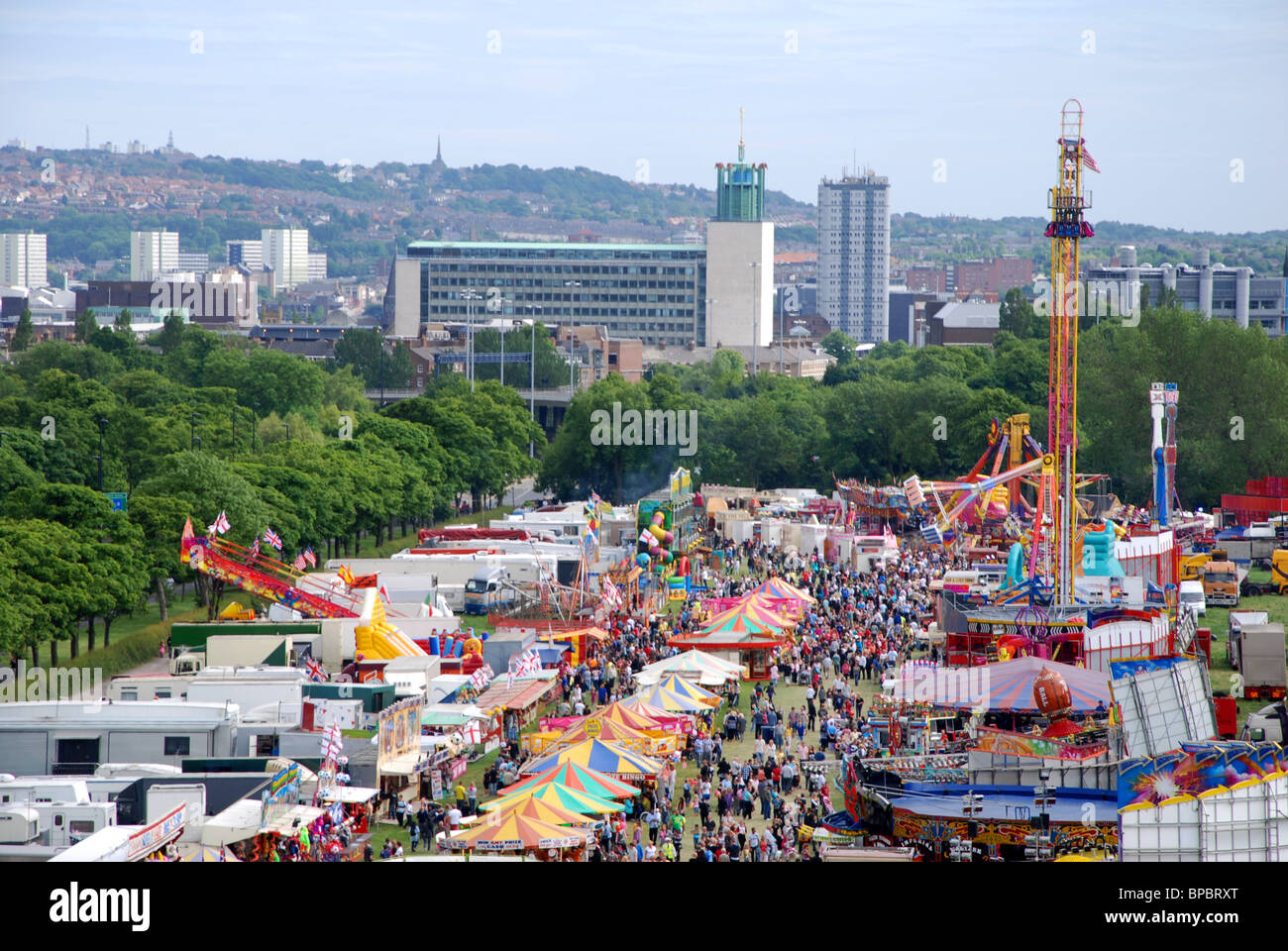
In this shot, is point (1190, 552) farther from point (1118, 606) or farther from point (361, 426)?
point (361, 426)

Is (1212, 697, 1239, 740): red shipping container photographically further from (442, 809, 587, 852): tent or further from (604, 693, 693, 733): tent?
(442, 809, 587, 852): tent

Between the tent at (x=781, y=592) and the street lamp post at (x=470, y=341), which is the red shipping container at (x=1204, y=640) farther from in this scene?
the street lamp post at (x=470, y=341)

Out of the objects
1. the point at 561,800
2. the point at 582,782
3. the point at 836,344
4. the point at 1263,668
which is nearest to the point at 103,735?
the point at 582,782

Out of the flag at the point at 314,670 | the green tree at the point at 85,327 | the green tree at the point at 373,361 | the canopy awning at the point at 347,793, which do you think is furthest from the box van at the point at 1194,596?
the green tree at the point at 85,327

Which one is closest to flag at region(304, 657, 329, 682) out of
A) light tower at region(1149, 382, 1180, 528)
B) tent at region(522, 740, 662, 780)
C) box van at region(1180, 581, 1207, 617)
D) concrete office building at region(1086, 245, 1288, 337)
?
tent at region(522, 740, 662, 780)

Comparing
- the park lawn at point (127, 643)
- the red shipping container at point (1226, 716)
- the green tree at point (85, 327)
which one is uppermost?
the green tree at point (85, 327)

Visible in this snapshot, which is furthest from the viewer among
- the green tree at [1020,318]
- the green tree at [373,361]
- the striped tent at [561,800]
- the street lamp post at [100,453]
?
the green tree at [373,361]
